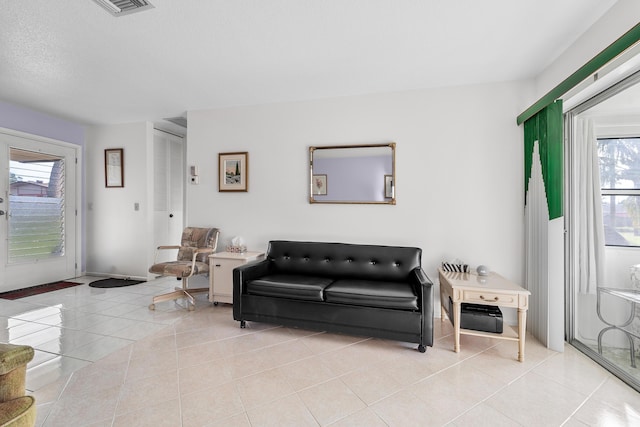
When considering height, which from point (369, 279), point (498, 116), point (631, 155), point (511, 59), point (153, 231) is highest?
point (511, 59)

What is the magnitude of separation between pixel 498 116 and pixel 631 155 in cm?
116

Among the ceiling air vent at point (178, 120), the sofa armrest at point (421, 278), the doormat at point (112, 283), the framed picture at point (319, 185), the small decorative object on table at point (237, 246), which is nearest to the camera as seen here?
the sofa armrest at point (421, 278)

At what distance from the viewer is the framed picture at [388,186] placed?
3.39 m

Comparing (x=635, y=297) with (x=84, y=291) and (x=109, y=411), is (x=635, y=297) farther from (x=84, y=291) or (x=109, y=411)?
(x=84, y=291)

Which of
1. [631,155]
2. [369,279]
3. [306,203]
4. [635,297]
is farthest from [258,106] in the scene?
[635,297]

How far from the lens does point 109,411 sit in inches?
67.4

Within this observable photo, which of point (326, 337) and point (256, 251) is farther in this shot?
point (256, 251)

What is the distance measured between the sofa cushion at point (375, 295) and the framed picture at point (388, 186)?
1020 millimetres

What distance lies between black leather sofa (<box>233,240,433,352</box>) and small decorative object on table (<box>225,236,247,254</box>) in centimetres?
51

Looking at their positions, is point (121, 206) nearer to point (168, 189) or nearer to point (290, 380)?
point (168, 189)

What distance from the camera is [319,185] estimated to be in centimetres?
365

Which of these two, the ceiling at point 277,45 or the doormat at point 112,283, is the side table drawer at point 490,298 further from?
the doormat at point 112,283

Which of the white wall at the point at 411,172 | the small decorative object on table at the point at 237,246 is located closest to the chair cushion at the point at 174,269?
the small decorative object on table at the point at 237,246

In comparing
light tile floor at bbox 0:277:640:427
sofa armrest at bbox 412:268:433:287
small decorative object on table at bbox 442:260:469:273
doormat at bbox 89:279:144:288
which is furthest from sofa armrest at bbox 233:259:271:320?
doormat at bbox 89:279:144:288
